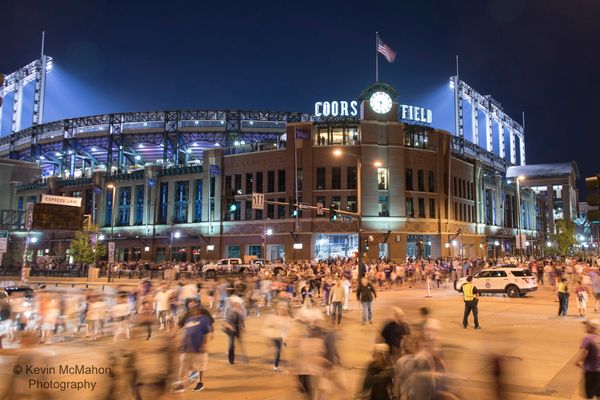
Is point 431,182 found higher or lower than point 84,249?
higher

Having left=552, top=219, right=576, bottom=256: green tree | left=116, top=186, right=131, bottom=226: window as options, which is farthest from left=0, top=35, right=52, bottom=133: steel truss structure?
left=552, top=219, right=576, bottom=256: green tree

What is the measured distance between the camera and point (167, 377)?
328 inches

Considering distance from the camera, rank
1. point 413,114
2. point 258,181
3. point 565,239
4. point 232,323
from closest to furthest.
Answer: point 232,323 < point 258,181 < point 413,114 < point 565,239

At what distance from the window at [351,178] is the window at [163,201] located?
27.8m

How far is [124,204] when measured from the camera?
77.0m

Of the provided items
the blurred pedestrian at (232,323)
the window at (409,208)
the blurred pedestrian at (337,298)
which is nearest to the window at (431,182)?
the window at (409,208)

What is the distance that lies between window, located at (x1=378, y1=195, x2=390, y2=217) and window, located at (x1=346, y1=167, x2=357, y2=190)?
11.6 ft

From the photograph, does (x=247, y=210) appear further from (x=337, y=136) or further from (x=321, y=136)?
(x=337, y=136)

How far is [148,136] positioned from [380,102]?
155 feet

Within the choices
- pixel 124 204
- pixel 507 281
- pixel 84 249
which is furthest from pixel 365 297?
pixel 124 204

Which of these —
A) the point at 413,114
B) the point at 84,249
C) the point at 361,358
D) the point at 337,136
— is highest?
the point at 413,114

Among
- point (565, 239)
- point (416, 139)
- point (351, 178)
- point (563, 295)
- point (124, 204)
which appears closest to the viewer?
point (563, 295)

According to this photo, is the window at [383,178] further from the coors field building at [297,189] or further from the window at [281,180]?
the window at [281,180]

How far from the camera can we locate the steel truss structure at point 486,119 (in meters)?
117
